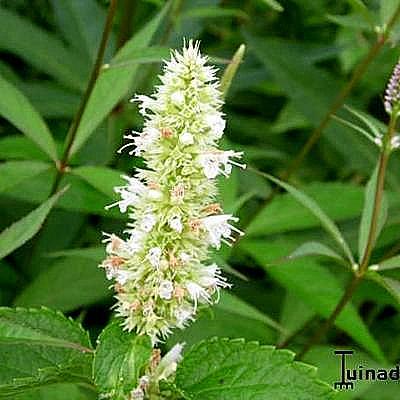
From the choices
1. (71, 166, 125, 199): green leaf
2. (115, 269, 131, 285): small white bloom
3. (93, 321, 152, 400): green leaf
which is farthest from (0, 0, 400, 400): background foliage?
(115, 269, 131, 285): small white bloom

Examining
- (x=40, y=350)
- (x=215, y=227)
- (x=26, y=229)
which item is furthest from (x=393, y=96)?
(x=40, y=350)

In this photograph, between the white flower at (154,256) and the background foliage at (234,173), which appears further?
the background foliage at (234,173)

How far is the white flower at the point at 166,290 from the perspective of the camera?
5.74 feet

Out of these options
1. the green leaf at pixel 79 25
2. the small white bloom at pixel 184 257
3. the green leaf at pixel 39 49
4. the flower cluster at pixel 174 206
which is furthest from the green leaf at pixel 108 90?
the small white bloom at pixel 184 257

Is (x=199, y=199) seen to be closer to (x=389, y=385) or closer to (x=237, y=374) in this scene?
(x=237, y=374)

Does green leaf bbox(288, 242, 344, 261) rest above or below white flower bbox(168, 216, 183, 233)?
above

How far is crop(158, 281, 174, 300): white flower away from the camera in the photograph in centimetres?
175

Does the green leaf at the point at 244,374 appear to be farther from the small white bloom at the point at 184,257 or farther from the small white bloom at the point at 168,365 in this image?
the small white bloom at the point at 184,257

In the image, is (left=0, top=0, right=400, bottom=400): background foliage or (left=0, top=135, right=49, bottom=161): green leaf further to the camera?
(left=0, top=135, right=49, bottom=161): green leaf

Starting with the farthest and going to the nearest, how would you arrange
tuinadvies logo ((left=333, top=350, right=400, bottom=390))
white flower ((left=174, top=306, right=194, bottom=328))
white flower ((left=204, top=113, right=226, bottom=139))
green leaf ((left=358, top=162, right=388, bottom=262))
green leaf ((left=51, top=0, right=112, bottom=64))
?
green leaf ((left=51, top=0, right=112, bottom=64)) → tuinadvies logo ((left=333, top=350, right=400, bottom=390)) → green leaf ((left=358, top=162, right=388, bottom=262)) → white flower ((left=174, top=306, right=194, bottom=328)) → white flower ((left=204, top=113, right=226, bottom=139))

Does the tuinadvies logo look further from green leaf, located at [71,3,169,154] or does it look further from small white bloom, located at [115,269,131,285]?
small white bloom, located at [115,269,131,285]

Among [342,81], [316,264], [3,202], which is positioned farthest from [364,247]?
[342,81]

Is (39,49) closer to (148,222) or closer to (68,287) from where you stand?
(68,287)

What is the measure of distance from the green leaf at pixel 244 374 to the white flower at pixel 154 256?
0.89 ft
